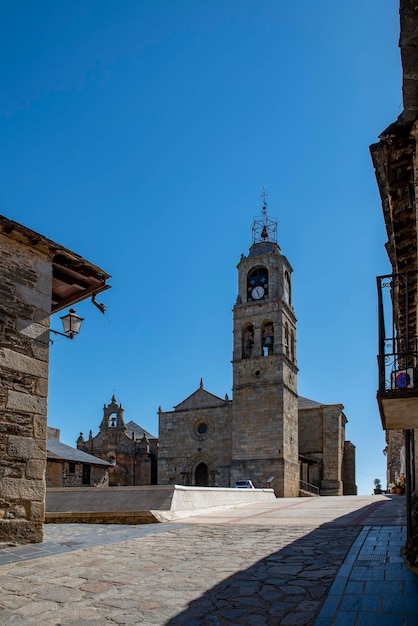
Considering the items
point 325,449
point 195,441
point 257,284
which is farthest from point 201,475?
point 257,284

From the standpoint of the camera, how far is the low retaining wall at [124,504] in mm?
10320

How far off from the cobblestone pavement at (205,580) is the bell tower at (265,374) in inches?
963

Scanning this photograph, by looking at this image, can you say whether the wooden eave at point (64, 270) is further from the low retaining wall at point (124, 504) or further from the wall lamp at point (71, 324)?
the low retaining wall at point (124, 504)

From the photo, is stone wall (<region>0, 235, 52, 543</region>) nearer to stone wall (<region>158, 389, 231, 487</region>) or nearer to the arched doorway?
stone wall (<region>158, 389, 231, 487</region>)

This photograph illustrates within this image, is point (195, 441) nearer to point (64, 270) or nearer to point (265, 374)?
point (265, 374)

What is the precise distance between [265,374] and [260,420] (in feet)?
9.25

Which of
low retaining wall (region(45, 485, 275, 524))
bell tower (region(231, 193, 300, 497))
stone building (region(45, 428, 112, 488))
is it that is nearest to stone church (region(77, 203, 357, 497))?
bell tower (region(231, 193, 300, 497))

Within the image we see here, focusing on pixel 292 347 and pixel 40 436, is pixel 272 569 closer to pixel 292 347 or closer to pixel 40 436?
pixel 40 436

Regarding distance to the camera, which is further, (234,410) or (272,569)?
(234,410)

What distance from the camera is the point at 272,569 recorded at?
18.4 feet

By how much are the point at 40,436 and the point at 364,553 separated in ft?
14.4

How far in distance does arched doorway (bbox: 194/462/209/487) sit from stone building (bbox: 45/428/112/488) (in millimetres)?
8536

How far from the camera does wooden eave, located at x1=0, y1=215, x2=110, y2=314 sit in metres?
7.67

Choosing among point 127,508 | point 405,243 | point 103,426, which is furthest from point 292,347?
point 405,243
